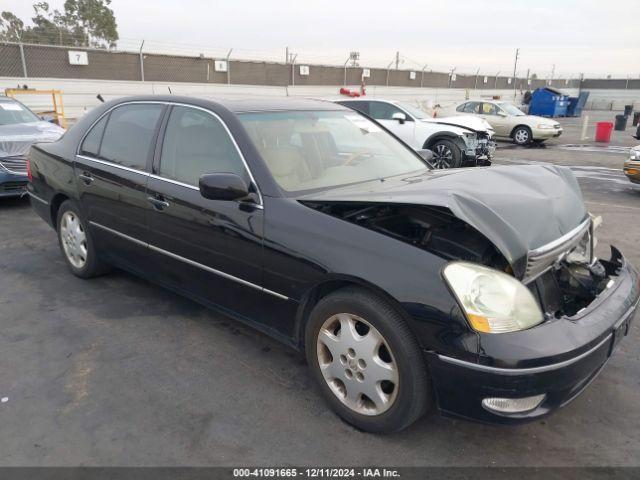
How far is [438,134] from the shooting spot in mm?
11070

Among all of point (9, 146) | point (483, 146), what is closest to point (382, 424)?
point (9, 146)

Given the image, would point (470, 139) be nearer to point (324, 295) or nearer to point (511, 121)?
point (511, 121)

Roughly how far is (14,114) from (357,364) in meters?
8.60

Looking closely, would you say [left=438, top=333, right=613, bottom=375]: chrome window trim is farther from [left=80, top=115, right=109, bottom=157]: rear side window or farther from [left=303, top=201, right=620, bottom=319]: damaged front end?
[left=80, top=115, right=109, bottom=157]: rear side window

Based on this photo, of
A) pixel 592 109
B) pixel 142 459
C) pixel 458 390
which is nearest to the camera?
pixel 458 390

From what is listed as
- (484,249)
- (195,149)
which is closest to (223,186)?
(195,149)

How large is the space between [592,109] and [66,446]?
168 ft

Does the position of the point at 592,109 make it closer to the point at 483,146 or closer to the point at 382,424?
the point at 483,146

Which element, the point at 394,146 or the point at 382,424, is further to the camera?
the point at 394,146

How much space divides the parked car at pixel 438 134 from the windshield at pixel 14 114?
6442mm

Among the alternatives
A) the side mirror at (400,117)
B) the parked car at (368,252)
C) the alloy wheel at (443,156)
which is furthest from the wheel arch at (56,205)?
the side mirror at (400,117)

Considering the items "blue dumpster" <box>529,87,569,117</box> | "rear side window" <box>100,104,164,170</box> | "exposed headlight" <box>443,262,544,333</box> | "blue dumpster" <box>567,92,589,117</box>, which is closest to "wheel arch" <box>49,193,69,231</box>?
"rear side window" <box>100,104,164,170</box>

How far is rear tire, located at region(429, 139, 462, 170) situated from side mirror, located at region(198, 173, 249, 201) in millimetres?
8740

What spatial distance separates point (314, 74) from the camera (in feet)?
99.0
